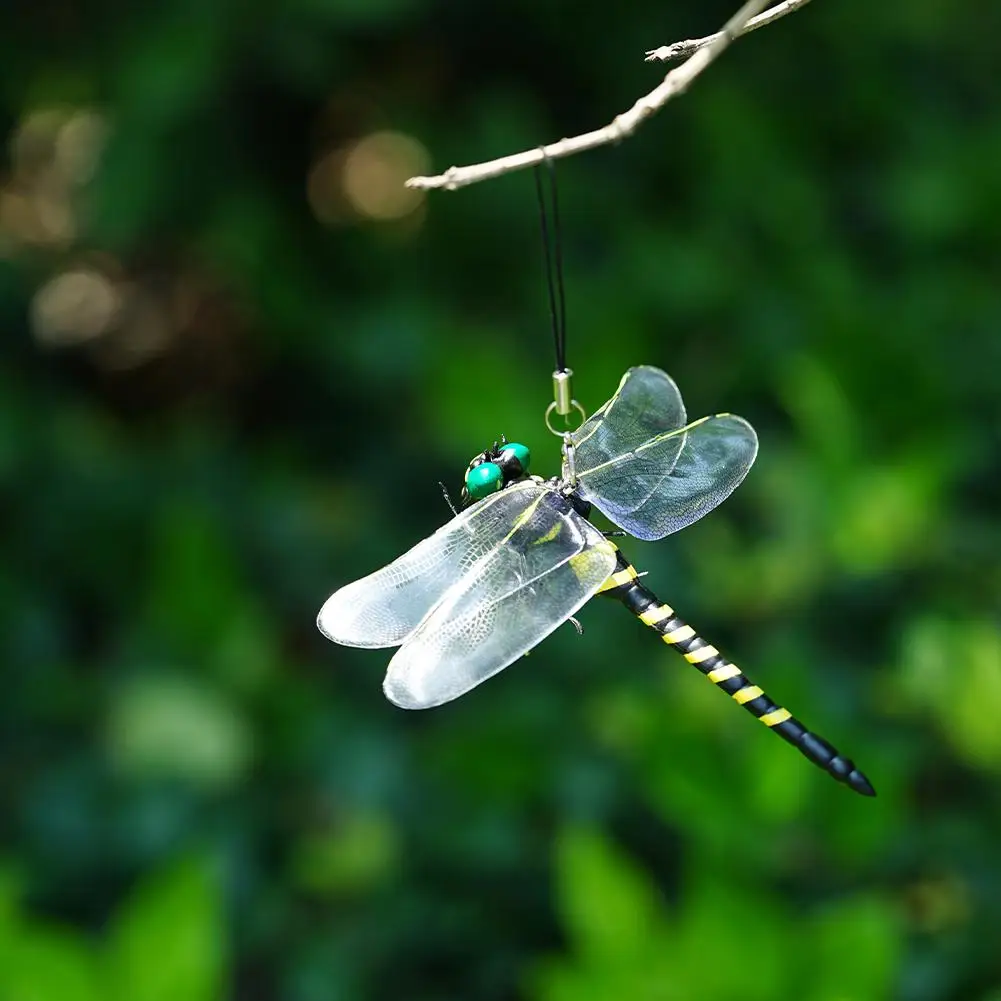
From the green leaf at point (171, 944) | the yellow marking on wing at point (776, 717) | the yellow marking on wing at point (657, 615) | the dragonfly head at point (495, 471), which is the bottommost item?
the green leaf at point (171, 944)

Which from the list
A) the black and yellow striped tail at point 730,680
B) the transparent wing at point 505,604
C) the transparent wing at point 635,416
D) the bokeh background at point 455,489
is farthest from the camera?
the bokeh background at point 455,489

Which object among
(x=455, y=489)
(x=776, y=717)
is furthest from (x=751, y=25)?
(x=455, y=489)

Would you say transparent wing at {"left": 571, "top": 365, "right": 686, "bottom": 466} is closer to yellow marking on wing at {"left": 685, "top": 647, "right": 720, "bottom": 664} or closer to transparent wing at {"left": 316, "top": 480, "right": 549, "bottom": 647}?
transparent wing at {"left": 316, "top": 480, "right": 549, "bottom": 647}

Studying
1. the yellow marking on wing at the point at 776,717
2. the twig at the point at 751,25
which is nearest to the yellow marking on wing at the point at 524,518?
the yellow marking on wing at the point at 776,717

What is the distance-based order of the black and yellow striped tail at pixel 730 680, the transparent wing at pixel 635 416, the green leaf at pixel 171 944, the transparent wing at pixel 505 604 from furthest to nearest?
the green leaf at pixel 171 944, the transparent wing at pixel 635 416, the black and yellow striped tail at pixel 730 680, the transparent wing at pixel 505 604

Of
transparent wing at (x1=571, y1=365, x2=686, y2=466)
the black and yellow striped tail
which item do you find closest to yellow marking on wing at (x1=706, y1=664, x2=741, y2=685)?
the black and yellow striped tail

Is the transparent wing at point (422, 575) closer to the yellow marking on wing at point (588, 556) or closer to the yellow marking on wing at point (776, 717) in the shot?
the yellow marking on wing at point (588, 556)
